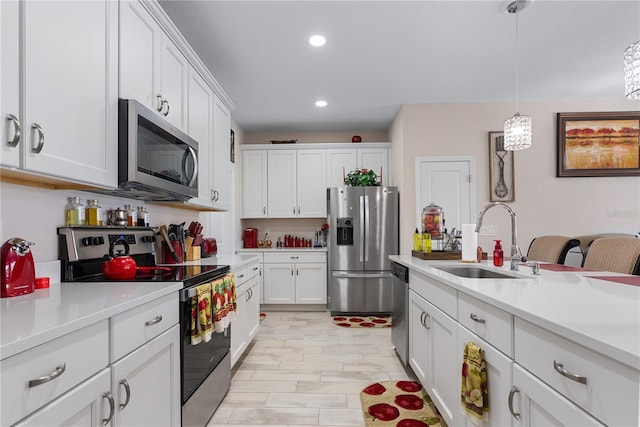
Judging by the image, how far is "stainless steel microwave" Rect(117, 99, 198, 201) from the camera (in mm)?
1646

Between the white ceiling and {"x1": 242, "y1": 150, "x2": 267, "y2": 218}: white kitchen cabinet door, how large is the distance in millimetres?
892

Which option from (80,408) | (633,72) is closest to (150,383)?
(80,408)

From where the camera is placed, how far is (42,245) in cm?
153

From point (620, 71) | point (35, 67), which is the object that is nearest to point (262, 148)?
point (35, 67)

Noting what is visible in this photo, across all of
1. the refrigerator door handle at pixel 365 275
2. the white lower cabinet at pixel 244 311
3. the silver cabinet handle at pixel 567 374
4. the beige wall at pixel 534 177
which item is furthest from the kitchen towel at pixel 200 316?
the beige wall at pixel 534 177

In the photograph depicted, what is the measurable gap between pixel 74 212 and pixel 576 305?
2131mm

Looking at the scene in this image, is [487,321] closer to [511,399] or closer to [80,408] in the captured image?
[511,399]

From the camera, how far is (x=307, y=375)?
2627 millimetres

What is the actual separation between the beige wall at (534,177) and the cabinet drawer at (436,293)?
6.62ft

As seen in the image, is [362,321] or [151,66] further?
[362,321]

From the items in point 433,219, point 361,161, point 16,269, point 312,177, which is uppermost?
point 361,161

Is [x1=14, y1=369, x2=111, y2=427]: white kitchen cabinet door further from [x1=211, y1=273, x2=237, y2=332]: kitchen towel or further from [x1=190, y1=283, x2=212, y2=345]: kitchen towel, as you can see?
[x1=211, y1=273, x2=237, y2=332]: kitchen towel

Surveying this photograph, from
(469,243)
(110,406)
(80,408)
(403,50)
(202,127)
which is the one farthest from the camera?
(403,50)

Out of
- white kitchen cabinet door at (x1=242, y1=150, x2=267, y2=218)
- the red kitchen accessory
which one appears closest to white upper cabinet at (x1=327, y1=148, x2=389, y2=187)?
white kitchen cabinet door at (x1=242, y1=150, x2=267, y2=218)
